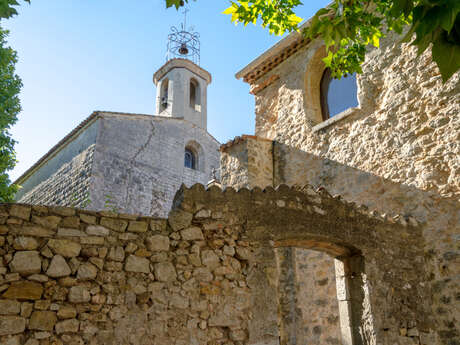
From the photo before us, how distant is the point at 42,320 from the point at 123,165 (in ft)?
31.2

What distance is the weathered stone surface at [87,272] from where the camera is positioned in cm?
322

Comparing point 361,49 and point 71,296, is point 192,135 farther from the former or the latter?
point 71,296

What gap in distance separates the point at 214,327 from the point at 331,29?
2.72m

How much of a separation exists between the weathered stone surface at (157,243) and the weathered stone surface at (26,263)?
0.91 metres

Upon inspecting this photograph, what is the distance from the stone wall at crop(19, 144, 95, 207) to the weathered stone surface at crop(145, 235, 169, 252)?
717 centimetres

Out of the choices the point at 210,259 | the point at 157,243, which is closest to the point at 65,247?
the point at 157,243

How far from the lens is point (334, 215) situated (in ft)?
15.3

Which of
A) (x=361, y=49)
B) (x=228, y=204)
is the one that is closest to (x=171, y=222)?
(x=228, y=204)

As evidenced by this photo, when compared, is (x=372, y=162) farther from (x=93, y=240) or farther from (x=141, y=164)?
(x=141, y=164)

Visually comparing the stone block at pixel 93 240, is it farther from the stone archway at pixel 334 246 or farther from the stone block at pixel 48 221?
the stone archway at pixel 334 246

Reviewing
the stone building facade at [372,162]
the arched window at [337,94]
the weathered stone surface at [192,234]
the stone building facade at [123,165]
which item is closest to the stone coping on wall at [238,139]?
the stone building facade at [372,162]

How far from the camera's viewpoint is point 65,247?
325cm

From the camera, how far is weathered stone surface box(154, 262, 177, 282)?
3.51 metres

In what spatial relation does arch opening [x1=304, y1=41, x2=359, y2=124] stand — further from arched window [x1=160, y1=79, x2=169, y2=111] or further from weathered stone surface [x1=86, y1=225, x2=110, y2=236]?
arched window [x1=160, y1=79, x2=169, y2=111]
